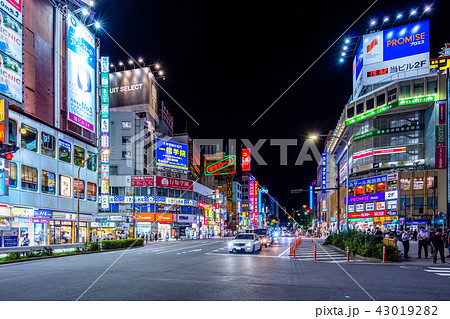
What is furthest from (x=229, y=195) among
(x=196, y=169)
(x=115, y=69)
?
(x=115, y=69)

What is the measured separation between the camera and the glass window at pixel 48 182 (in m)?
36.5

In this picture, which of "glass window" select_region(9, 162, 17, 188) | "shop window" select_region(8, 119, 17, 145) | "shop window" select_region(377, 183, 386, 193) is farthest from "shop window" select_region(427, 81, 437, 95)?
"glass window" select_region(9, 162, 17, 188)

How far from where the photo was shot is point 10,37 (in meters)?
30.9

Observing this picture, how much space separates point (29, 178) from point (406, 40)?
227ft

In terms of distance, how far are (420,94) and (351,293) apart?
7030 centimetres

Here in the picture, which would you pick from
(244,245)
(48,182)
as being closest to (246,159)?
(48,182)

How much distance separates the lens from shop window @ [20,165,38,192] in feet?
110

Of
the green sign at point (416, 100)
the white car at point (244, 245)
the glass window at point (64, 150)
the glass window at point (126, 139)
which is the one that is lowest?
the white car at point (244, 245)

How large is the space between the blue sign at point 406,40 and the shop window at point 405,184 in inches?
952

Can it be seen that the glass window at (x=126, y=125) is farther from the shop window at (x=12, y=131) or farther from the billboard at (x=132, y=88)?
the shop window at (x=12, y=131)

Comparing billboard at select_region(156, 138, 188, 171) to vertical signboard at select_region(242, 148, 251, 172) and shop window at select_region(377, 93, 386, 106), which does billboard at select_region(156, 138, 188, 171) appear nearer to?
shop window at select_region(377, 93, 386, 106)

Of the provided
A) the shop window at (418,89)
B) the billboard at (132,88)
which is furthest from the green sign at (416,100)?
the billboard at (132,88)

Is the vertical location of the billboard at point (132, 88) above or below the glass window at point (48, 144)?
above

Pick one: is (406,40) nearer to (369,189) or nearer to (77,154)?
(369,189)
